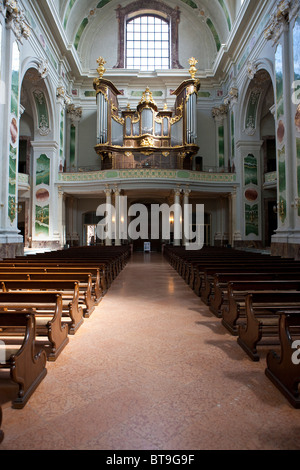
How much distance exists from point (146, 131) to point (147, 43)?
7962 millimetres

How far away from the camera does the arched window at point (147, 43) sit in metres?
23.5

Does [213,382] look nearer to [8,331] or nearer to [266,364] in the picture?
[266,364]

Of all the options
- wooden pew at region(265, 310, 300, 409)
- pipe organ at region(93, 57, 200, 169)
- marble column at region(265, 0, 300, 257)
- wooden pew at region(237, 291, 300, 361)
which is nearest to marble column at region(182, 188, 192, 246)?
pipe organ at region(93, 57, 200, 169)

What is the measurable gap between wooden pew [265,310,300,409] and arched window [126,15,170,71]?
24373 millimetres

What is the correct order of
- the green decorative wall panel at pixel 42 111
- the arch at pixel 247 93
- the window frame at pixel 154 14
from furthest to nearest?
the window frame at pixel 154 14, the green decorative wall panel at pixel 42 111, the arch at pixel 247 93

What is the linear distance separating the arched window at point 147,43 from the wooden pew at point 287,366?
24.4 m

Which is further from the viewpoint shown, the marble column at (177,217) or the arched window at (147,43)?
the arched window at (147,43)

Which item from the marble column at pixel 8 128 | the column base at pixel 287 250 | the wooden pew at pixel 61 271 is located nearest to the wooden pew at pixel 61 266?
the wooden pew at pixel 61 271

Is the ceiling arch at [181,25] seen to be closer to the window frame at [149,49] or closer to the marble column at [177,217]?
the window frame at [149,49]

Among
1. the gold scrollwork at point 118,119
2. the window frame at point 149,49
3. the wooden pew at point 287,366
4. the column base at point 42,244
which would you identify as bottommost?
the wooden pew at point 287,366

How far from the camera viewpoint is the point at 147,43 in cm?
2364

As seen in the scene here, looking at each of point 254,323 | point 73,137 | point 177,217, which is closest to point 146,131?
point 73,137
